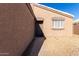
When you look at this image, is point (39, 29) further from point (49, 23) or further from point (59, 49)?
point (59, 49)

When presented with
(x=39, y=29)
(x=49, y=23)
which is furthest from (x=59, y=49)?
(x=39, y=29)

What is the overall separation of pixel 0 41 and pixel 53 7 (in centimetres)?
1389

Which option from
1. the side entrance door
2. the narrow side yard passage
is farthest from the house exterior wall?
the narrow side yard passage

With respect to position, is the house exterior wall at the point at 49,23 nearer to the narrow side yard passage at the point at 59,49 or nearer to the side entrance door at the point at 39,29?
the side entrance door at the point at 39,29

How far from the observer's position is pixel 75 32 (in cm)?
2005

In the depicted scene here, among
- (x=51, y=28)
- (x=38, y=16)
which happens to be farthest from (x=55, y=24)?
(x=38, y=16)

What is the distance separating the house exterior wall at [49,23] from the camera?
1848 centimetres

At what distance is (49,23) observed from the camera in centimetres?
1889

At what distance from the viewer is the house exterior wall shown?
18484 millimetres

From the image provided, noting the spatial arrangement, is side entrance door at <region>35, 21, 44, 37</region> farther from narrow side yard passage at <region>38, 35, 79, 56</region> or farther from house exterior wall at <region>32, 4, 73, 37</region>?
narrow side yard passage at <region>38, 35, 79, 56</region>

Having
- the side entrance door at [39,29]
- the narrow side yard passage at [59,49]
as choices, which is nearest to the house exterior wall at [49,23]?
the side entrance door at [39,29]

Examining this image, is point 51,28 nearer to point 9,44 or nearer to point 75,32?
point 75,32

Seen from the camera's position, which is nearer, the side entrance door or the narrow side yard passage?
the narrow side yard passage

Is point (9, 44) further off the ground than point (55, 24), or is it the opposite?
point (9, 44)
